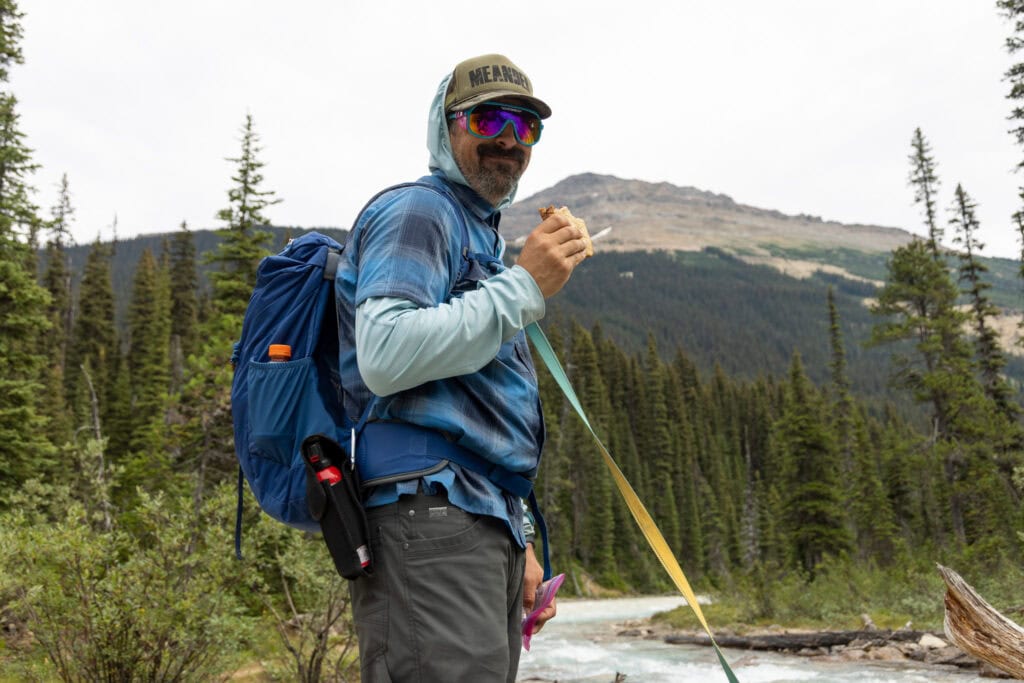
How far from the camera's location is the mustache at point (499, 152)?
7.63ft

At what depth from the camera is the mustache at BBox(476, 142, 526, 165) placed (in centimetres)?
232

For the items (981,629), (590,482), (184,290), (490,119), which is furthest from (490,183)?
(184,290)

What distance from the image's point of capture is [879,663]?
38.5ft

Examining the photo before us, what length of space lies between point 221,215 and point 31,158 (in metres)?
5.11

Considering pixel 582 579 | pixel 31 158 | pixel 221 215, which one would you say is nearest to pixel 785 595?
pixel 221 215

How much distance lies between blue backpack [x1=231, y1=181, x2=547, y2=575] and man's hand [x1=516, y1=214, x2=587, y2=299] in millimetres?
212

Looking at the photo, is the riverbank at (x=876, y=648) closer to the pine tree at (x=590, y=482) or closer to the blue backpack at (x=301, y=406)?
the blue backpack at (x=301, y=406)

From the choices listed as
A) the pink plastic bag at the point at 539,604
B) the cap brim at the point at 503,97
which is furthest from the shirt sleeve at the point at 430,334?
the pink plastic bag at the point at 539,604

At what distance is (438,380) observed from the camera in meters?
1.97

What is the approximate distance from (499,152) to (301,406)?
89cm

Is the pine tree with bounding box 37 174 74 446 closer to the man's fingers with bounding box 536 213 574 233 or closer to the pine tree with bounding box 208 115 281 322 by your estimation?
the pine tree with bounding box 208 115 281 322

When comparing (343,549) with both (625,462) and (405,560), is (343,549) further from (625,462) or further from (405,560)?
(625,462)

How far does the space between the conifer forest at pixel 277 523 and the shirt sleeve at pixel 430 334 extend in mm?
4996

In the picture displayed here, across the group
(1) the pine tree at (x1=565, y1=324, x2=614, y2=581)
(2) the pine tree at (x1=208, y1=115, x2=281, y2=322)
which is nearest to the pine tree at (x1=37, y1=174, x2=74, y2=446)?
(2) the pine tree at (x1=208, y1=115, x2=281, y2=322)
